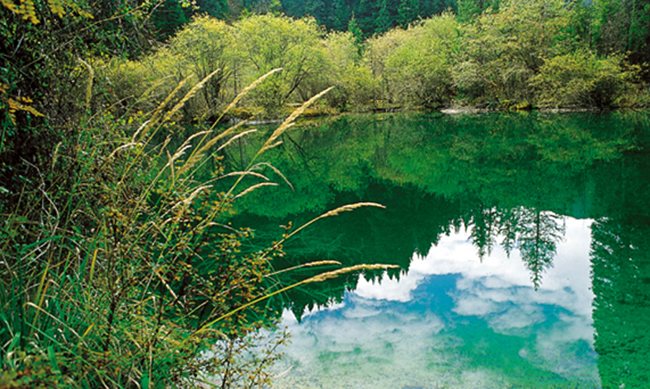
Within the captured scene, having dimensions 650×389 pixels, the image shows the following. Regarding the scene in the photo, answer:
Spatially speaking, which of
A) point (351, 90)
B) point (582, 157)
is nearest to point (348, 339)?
point (582, 157)

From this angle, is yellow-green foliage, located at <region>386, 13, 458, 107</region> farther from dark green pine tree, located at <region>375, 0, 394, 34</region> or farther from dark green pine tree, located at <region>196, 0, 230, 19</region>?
dark green pine tree, located at <region>375, 0, 394, 34</region>

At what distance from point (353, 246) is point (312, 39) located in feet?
97.0

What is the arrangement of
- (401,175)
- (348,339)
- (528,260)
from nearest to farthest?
(348,339), (528,260), (401,175)

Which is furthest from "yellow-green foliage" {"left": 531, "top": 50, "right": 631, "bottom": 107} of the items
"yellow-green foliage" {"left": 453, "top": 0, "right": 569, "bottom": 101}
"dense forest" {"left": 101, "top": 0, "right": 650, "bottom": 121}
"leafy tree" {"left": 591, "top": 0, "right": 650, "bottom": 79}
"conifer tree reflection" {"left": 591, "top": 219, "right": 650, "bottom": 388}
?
"conifer tree reflection" {"left": 591, "top": 219, "right": 650, "bottom": 388}

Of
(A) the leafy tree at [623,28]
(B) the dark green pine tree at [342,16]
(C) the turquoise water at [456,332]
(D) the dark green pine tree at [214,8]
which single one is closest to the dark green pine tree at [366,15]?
(B) the dark green pine tree at [342,16]

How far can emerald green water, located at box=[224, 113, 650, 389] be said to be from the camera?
2938 millimetres

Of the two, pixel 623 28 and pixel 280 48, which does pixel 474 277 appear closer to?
pixel 280 48

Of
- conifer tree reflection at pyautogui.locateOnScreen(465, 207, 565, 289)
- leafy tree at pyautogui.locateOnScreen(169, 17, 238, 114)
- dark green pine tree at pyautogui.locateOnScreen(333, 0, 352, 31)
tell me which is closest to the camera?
conifer tree reflection at pyautogui.locateOnScreen(465, 207, 565, 289)

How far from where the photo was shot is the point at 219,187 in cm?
945

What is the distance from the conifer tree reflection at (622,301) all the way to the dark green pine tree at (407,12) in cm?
6964

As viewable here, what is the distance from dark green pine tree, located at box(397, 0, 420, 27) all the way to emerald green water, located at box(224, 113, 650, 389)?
64860 mm

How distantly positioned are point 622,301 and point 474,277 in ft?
4.45

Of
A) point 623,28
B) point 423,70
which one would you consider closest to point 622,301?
point 423,70

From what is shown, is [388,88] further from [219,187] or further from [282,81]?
[219,187]
